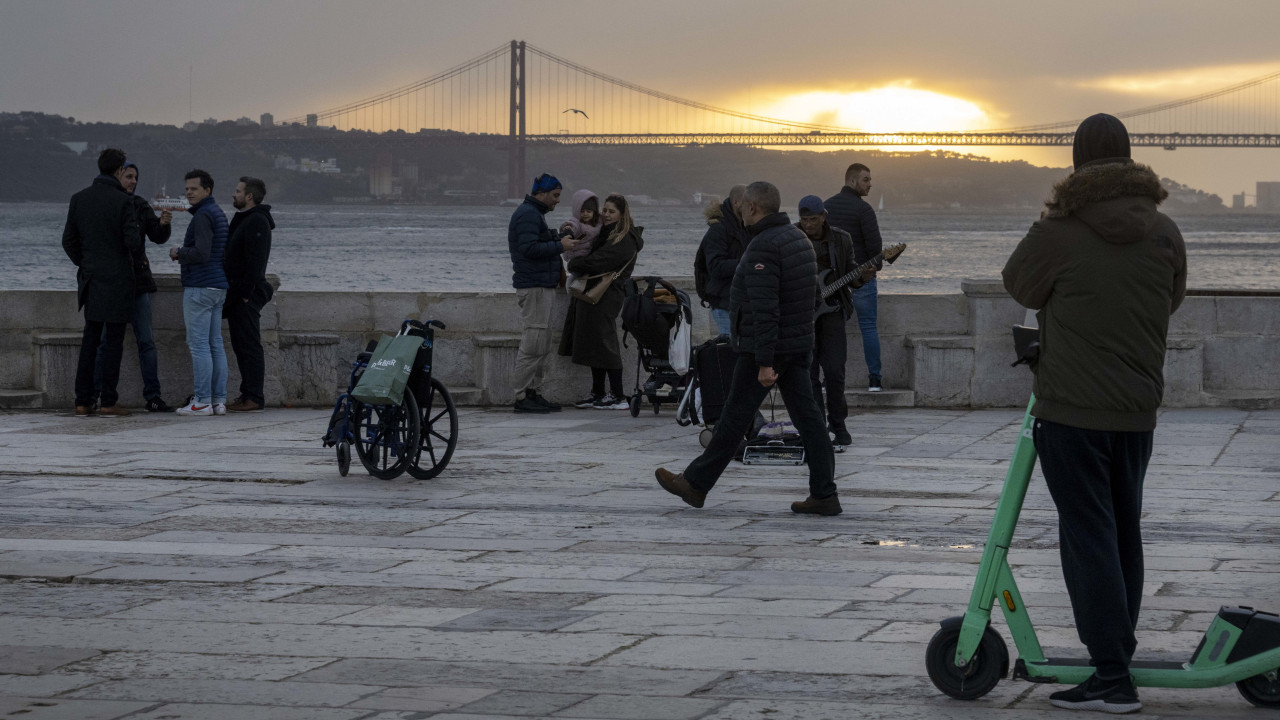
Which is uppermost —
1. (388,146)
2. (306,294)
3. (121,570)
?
(388,146)

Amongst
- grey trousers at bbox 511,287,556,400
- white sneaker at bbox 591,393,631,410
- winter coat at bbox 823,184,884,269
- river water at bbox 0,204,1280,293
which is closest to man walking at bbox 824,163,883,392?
winter coat at bbox 823,184,884,269

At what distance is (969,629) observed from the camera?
363 centimetres

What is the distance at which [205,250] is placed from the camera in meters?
10.3

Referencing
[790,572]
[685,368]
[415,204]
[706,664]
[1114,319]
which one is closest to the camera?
[1114,319]

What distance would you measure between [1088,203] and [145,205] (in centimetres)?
822

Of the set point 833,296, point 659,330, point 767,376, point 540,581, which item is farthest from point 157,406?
point 540,581

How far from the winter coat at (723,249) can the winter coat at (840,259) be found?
1.04m

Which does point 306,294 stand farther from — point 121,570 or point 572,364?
point 121,570

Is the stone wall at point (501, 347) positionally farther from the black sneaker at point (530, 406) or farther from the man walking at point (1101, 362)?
the man walking at point (1101, 362)

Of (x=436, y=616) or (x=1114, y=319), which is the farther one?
(x=436, y=616)

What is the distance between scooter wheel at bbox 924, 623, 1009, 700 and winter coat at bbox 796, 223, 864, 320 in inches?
183

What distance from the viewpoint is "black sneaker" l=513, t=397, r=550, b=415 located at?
10.7 meters

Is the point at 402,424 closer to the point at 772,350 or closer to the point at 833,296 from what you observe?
the point at 772,350

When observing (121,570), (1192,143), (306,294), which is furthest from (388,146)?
(121,570)
